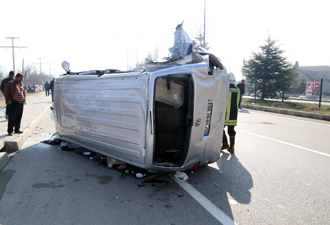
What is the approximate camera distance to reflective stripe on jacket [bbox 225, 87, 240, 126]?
5582 mm

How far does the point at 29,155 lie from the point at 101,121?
2.24m

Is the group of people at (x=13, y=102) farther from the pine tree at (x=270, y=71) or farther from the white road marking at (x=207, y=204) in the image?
the pine tree at (x=270, y=71)

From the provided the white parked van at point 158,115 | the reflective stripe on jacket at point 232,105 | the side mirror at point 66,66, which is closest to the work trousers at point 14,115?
the side mirror at point 66,66

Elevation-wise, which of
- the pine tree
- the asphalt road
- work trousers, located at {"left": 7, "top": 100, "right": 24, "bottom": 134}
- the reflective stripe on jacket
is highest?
the pine tree

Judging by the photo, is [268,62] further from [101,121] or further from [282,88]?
[101,121]

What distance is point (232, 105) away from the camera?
565 centimetres

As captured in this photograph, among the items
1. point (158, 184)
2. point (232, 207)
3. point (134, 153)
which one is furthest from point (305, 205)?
point (134, 153)

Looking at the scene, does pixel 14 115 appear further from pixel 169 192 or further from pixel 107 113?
pixel 169 192

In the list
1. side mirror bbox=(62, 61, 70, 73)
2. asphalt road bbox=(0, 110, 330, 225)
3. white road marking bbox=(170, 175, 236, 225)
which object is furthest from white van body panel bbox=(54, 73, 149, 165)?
white road marking bbox=(170, 175, 236, 225)

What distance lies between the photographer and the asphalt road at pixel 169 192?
2951 mm

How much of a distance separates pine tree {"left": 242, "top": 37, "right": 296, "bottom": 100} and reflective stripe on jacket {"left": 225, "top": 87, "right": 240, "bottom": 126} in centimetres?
1823

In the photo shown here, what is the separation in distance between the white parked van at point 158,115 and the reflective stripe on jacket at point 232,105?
134 cm

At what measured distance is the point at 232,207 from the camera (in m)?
3.22

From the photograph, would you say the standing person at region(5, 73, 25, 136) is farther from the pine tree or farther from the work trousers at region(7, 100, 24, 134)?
the pine tree
